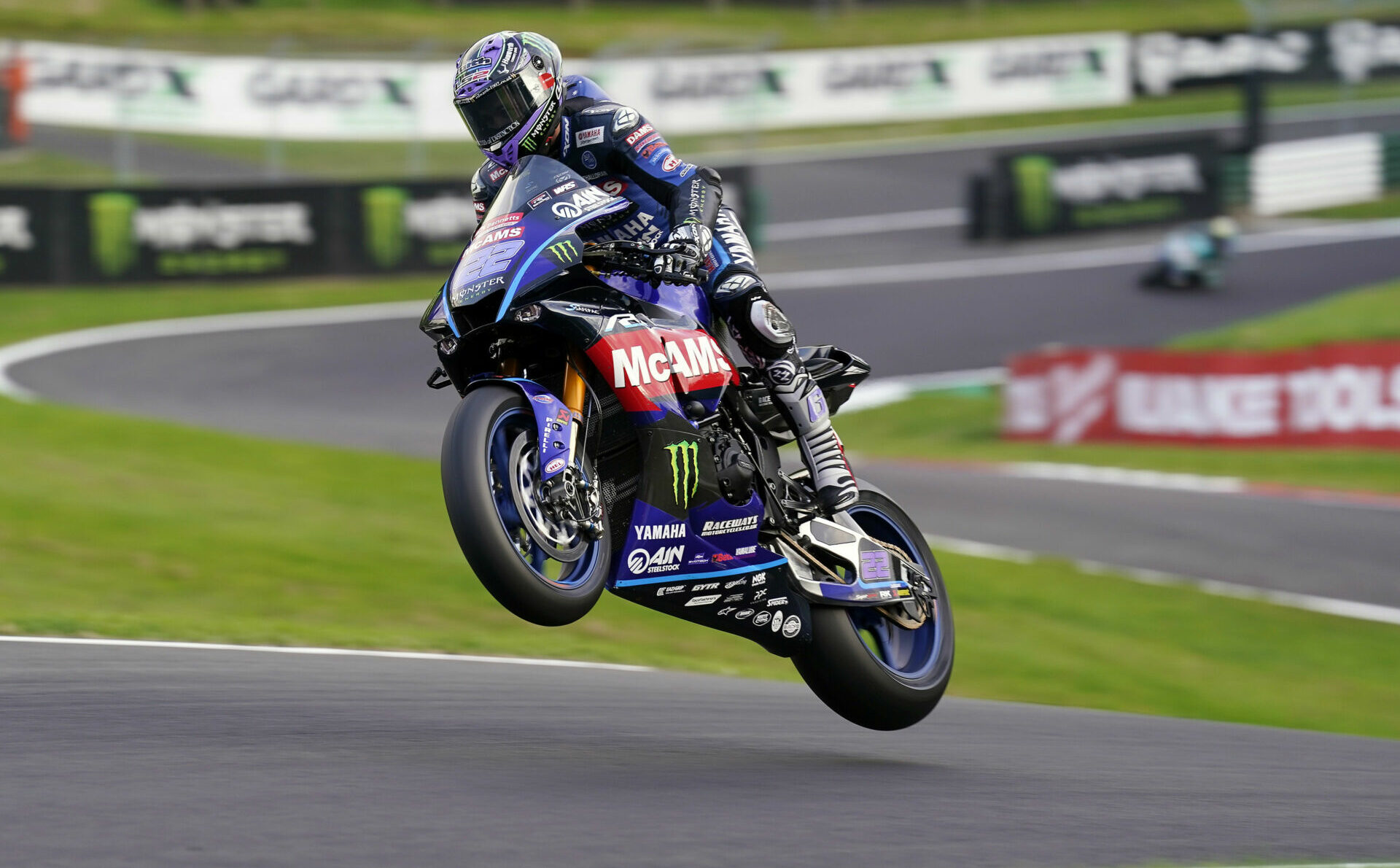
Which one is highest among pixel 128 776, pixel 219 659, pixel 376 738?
pixel 128 776

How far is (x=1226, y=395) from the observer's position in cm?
1905

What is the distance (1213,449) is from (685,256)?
48.6 ft

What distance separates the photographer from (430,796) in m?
4.29

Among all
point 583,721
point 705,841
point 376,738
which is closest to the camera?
point 705,841

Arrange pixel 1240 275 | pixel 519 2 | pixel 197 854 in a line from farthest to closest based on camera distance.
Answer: pixel 519 2
pixel 1240 275
pixel 197 854

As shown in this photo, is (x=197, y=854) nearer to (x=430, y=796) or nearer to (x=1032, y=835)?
(x=430, y=796)

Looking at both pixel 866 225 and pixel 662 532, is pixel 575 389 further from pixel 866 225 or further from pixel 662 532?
pixel 866 225

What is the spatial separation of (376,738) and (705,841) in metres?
1.56

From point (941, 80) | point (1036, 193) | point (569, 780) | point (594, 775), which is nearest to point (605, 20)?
point (941, 80)

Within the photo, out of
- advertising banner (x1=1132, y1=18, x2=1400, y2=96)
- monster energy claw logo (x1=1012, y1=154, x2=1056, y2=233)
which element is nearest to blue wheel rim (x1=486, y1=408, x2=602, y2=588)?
monster energy claw logo (x1=1012, y1=154, x2=1056, y2=233)

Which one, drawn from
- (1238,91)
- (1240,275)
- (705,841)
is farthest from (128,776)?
(1238,91)

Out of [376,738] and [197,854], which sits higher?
[197,854]

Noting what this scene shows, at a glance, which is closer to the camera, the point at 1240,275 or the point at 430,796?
the point at 430,796

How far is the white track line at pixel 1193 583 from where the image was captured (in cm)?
1280
